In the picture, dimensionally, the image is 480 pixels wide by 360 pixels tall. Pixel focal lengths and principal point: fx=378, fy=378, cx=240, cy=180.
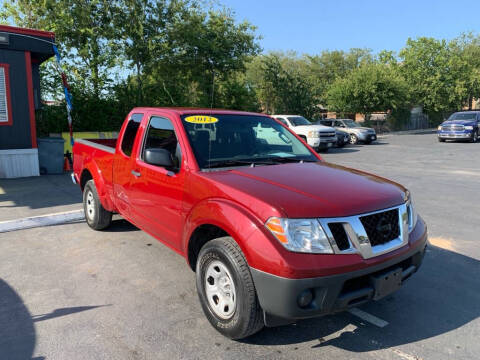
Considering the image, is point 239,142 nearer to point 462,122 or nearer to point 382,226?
point 382,226

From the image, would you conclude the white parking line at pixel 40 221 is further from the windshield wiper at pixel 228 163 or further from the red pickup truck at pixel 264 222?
the windshield wiper at pixel 228 163

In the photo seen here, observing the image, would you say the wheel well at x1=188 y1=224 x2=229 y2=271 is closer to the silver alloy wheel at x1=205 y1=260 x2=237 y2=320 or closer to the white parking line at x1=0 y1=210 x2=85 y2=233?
the silver alloy wheel at x1=205 y1=260 x2=237 y2=320

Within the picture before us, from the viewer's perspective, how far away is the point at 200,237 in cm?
326

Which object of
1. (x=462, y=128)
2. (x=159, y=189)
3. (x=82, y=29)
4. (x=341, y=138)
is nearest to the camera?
(x=159, y=189)

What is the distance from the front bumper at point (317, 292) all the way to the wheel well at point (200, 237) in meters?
0.61

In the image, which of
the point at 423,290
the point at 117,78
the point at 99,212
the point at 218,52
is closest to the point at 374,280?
the point at 423,290

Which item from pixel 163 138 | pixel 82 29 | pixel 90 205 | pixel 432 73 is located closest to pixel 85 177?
pixel 90 205

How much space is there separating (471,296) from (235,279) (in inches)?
99.2

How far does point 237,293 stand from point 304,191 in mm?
885

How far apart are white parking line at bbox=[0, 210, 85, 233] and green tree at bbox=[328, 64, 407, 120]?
95.6ft

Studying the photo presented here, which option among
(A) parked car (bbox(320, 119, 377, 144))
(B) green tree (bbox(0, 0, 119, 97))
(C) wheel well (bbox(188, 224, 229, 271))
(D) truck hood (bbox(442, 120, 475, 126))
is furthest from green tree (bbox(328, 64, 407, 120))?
(C) wheel well (bbox(188, 224, 229, 271))

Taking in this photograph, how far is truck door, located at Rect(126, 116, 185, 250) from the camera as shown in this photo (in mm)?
3485

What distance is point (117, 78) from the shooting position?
1692 cm

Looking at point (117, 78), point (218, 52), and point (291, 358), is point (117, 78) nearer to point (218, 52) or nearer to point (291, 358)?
point (218, 52)
